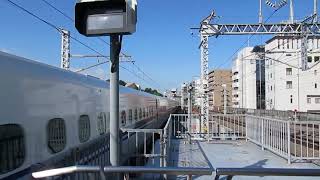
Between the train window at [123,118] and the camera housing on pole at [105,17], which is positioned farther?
the train window at [123,118]

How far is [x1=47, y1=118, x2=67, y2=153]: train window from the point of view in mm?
6055

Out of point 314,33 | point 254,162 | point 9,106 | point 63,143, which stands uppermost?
point 314,33

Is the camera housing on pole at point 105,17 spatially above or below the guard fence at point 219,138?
above

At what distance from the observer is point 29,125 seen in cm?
534

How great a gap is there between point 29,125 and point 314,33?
26917mm

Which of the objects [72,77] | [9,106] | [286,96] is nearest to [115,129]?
[9,106]

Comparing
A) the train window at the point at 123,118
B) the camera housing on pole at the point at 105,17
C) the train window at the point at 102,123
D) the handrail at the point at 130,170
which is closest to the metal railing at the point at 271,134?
the train window at the point at 123,118

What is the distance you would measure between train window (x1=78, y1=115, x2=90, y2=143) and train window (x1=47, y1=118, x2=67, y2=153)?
36.4 inches

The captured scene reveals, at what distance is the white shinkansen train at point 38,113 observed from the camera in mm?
4766

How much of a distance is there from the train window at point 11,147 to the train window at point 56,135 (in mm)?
915

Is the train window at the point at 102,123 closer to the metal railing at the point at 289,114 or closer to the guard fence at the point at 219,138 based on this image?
the guard fence at the point at 219,138

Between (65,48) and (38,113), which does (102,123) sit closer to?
(38,113)

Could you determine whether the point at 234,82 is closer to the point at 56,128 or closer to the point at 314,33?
the point at 314,33

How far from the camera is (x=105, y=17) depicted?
4.27 m
